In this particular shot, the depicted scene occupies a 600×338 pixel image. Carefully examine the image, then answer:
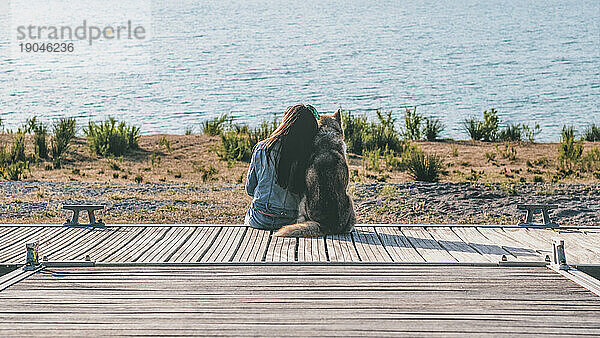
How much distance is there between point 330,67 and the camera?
38.9 meters

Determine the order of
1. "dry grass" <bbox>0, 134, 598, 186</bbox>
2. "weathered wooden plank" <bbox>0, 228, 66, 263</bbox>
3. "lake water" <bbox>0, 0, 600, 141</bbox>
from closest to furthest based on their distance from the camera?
"weathered wooden plank" <bbox>0, 228, 66, 263</bbox> → "dry grass" <bbox>0, 134, 598, 186</bbox> → "lake water" <bbox>0, 0, 600, 141</bbox>

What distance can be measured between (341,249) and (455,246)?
88 cm

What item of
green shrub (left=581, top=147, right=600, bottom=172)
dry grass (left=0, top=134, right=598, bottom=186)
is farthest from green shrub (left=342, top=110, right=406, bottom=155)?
green shrub (left=581, top=147, right=600, bottom=172)

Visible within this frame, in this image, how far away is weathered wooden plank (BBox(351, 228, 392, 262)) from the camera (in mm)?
4841

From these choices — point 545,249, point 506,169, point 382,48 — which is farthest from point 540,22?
point 545,249

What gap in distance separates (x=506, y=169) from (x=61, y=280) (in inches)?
357

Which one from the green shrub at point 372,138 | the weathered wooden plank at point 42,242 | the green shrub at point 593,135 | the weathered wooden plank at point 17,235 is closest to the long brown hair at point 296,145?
the weathered wooden plank at point 42,242

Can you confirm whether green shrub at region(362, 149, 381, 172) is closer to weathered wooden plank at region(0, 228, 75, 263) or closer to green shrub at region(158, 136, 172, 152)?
green shrub at region(158, 136, 172, 152)

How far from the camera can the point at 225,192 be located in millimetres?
9594

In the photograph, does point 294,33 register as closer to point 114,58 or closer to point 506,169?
point 114,58

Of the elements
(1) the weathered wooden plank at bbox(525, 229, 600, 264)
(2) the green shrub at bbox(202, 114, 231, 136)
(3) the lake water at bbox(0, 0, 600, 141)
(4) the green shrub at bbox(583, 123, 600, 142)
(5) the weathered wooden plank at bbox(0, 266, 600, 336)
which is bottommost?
(5) the weathered wooden plank at bbox(0, 266, 600, 336)

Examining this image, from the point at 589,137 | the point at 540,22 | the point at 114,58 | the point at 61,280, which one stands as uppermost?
the point at 540,22

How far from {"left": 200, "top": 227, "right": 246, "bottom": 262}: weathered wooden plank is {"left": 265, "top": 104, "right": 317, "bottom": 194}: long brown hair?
0.59 metres

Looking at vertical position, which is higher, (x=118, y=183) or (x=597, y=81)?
(x=597, y=81)
